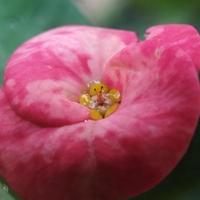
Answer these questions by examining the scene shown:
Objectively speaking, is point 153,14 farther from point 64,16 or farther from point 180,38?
point 180,38

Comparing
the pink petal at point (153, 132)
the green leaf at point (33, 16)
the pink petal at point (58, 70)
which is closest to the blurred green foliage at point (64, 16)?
the green leaf at point (33, 16)

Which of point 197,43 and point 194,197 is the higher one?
point 197,43

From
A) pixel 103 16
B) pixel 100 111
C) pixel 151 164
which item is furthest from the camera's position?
pixel 103 16

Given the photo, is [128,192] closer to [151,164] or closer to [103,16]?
[151,164]

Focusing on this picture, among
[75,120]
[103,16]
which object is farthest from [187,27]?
[103,16]

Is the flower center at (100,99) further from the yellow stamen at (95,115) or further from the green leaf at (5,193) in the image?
the green leaf at (5,193)

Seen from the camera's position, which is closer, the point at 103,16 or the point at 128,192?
the point at 128,192
